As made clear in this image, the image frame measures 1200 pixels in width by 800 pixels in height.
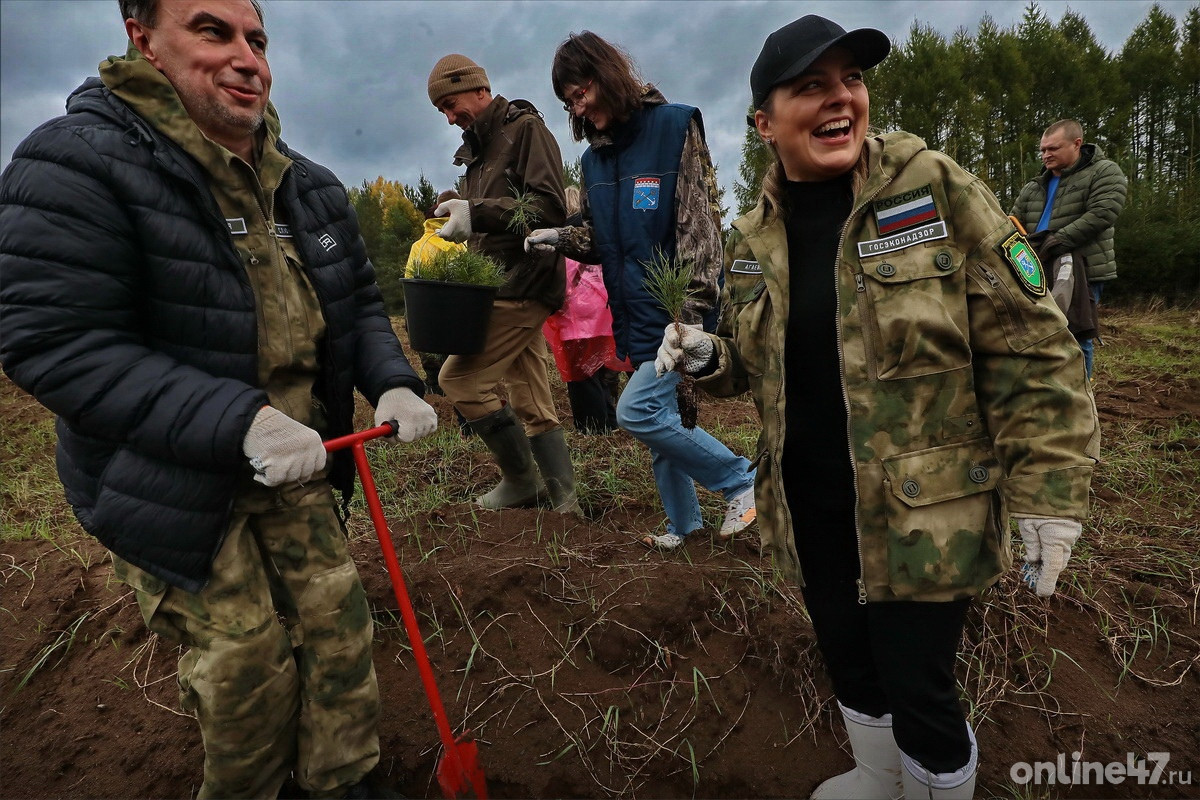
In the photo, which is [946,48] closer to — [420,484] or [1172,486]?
[1172,486]

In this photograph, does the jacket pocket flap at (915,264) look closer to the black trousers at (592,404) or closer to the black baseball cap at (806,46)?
the black baseball cap at (806,46)

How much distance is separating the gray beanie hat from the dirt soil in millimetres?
1979

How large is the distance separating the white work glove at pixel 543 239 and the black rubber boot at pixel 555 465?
3.13 ft

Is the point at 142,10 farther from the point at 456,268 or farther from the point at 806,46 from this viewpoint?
the point at 806,46

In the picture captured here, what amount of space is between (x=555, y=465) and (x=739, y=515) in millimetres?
1016

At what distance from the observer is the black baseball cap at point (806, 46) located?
1.35 m

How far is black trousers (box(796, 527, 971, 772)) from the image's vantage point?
1423mm

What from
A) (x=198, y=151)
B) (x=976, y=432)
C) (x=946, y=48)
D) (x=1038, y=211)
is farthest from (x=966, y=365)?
(x=946, y=48)

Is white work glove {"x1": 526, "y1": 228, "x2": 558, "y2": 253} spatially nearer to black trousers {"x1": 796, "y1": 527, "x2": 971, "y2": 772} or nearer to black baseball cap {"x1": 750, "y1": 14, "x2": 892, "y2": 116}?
black baseball cap {"x1": 750, "y1": 14, "x2": 892, "y2": 116}

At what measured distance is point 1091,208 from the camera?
4.70 m

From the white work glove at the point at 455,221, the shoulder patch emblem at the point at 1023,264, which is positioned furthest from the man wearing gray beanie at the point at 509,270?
the shoulder patch emblem at the point at 1023,264

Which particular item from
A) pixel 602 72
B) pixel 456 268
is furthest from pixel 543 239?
pixel 602 72

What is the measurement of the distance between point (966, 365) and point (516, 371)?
7.70ft

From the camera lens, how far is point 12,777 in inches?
83.7
